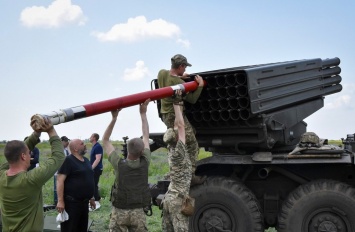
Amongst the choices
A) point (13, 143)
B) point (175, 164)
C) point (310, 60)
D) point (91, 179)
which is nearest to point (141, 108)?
point (175, 164)

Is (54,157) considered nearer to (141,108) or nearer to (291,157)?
(141,108)

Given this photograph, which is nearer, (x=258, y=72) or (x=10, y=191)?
(x=10, y=191)

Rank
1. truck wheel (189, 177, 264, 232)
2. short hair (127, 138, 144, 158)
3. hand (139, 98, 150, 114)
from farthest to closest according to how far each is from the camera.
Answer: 1. truck wheel (189, 177, 264, 232)
2. hand (139, 98, 150, 114)
3. short hair (127, 138, 144, 158)

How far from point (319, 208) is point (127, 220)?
3016mm

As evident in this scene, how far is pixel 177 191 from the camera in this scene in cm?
699

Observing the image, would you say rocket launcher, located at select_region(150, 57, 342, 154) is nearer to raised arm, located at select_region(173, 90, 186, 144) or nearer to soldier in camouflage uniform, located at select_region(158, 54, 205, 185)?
soldier in camouflage uniform, located at select_region(158, 54, 205, 185)

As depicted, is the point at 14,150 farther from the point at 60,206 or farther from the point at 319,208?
the point at 319,208

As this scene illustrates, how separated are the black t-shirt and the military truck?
1.44 meters

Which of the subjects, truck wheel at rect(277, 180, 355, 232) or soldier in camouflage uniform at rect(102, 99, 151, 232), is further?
truck wheel at rect(277, 180, 355, 232)

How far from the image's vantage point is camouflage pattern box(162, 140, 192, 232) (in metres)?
6.88

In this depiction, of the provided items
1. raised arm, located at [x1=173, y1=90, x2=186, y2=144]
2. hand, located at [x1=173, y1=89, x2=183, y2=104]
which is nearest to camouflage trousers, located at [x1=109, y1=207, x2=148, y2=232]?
raised arm, located at [x1=173, y1=90, x2=186, y2=144]

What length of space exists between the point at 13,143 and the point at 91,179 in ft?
9.77

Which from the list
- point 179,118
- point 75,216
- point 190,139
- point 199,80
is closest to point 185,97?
point 199,80

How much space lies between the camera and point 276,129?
832 centimetres
